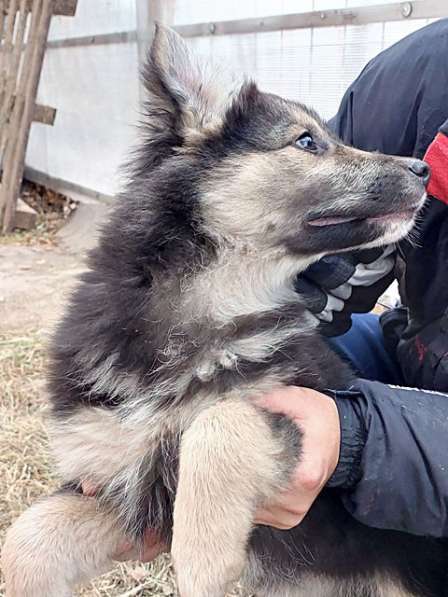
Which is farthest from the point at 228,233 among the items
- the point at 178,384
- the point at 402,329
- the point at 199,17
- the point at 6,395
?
the point at 199,17

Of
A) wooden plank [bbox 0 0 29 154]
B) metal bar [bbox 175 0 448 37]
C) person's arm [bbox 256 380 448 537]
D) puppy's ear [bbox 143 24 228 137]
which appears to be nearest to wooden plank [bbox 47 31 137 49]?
wooden plank [bbox 0 0 29 154]

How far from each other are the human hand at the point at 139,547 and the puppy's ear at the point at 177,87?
40.4 inches

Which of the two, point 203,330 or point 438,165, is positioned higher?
point 438,165

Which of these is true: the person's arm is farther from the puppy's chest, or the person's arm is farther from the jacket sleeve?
the puppy's chest

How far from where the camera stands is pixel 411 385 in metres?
2.51

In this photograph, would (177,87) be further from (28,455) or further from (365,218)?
(28,455)

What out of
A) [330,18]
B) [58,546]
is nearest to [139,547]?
[58,546]

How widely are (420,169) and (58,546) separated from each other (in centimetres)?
141

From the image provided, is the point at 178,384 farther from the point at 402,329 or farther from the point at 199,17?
the point at 199,17

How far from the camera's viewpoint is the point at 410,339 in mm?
2424

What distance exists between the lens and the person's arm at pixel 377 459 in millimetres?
1825

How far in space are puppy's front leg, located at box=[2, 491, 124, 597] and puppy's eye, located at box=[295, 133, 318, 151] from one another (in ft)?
3.85

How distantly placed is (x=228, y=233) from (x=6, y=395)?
7.10 feet

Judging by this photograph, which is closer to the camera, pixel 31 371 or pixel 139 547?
pixel 139 547
